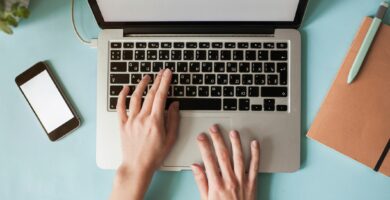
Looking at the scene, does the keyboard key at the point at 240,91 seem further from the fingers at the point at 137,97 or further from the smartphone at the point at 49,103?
the smartphone at the point at 49,103

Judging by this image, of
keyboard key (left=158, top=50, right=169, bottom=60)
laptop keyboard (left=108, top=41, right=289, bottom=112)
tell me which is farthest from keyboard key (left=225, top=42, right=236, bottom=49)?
keyboard key (left=158, top=50, right=169, bottom=60)

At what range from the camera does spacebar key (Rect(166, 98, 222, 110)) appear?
2.22ft

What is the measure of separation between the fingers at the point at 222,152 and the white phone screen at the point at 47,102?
0.26 metres

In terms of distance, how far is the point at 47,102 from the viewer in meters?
0.71

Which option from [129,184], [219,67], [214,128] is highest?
[219,67]

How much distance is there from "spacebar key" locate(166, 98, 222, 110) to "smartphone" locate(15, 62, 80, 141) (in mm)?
193

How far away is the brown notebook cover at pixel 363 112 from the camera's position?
2.14 feet

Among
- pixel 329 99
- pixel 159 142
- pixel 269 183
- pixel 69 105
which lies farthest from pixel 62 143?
pixel 329 99

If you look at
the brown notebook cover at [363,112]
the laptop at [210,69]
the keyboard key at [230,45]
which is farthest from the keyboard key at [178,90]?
the brown notebook cover at [363,112]

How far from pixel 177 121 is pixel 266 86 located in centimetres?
16

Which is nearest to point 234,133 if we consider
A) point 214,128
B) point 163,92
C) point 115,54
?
point 214,128

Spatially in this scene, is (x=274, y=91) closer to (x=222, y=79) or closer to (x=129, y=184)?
(x=222, y=79)

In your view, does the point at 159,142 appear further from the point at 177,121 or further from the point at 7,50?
the point at 7,50

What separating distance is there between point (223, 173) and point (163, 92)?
0.17 metres
